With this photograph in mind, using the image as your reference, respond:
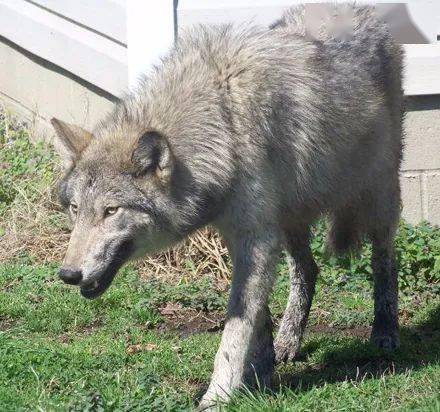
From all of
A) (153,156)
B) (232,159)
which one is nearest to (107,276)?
(153,156)

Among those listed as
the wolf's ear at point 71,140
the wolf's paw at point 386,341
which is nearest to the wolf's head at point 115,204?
the wolf's ear at point 71,140

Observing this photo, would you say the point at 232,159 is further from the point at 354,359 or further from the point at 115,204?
the point at 354,359

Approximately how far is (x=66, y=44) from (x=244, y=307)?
482cm

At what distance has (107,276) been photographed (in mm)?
5570

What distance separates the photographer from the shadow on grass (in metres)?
6.29

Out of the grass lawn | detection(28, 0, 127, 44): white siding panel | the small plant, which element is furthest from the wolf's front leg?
detection(28, 0, 127, 44): white siding panel

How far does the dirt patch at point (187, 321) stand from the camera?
24.1 feet

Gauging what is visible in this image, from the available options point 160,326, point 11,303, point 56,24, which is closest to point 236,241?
point 160,326

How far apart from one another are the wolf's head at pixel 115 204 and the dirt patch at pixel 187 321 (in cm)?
169

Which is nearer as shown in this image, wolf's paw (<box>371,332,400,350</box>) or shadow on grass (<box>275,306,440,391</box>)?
shadow on grass (<box>275,306,440,391</box>)

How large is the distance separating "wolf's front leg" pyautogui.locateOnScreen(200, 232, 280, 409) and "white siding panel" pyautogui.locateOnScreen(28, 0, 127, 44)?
10.9ft

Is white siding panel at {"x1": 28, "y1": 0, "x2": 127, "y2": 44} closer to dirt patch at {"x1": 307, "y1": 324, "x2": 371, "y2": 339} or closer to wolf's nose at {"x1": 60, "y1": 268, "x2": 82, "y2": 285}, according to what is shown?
dirt patch at {"x1": 307, "y1": 324, "x2": 371, "y2": 339}

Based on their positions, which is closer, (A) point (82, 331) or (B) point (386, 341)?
(B) point (386, 341)

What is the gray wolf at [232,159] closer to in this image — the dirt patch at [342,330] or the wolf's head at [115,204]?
the wolf's head at [115,204]
